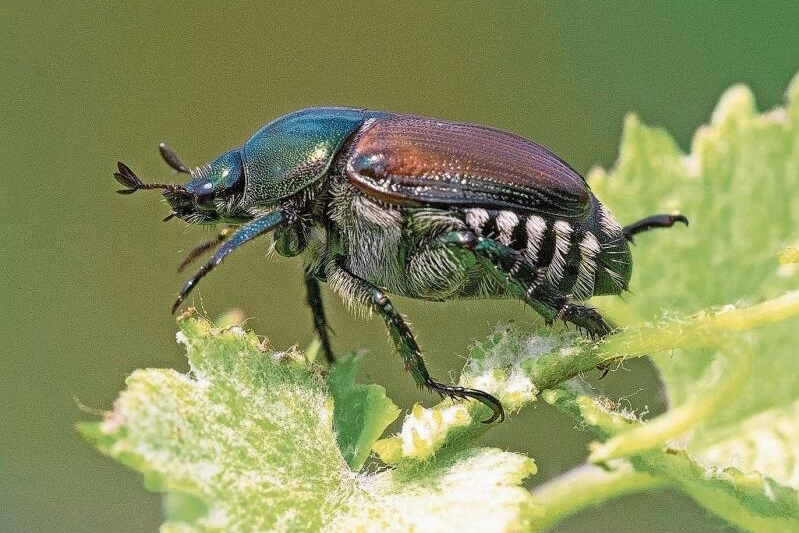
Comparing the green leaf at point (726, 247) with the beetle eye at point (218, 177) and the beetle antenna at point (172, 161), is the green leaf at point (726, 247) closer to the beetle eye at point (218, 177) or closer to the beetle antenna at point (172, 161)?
the beetle eye at point (218, 177)

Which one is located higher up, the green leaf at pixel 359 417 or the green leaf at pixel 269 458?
the green leaf at pixel 359 417

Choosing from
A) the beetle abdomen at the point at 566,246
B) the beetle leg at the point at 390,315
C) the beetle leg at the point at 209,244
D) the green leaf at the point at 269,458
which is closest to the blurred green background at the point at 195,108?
the beetle leg at the point at 209,244

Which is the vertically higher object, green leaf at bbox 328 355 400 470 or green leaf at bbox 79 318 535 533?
green leaf at bbox 328 355 400 470

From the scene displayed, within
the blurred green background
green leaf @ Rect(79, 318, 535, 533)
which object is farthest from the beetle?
the blurred green background

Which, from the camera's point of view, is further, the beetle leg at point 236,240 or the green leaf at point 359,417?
the beetle leg at point 236,240

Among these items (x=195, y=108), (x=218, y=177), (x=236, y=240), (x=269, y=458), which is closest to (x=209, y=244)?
(x=218, y=177)

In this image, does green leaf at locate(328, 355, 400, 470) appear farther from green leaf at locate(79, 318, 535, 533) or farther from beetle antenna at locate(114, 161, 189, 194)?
beetle antenna at locate(114, 161, 189, 194)
